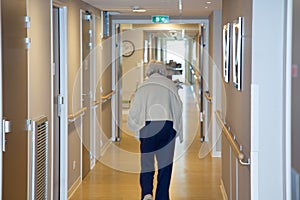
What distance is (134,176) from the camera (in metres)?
7.71

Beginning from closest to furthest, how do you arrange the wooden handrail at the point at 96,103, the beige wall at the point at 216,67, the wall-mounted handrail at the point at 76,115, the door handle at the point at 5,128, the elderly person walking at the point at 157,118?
the door handle at the point at 5,128
the elderly person walking at the point at 157,118
the wall-mounted handrail at the point at 76,115
the wooden handrail at the point at 96,103
the beige wall at the point at 216,67

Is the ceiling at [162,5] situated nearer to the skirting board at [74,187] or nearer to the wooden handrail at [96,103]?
the wooden handrail at [96,103]

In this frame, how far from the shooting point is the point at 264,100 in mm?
3787

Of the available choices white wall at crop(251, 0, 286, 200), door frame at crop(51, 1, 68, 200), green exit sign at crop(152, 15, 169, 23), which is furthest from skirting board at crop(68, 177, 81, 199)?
Result: green exit sign at crop(152, 15, 169, 23)

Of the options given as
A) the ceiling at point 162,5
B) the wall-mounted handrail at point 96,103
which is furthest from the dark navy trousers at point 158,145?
the wall-mounted handrail at point 96,103

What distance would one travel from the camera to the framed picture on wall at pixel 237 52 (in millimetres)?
4539

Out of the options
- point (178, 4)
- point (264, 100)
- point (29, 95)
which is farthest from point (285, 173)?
point (178, 4)

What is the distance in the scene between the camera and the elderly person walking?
5609 mm

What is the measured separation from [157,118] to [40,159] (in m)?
1.20

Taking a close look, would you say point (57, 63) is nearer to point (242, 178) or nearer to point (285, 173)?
point (242, 178)

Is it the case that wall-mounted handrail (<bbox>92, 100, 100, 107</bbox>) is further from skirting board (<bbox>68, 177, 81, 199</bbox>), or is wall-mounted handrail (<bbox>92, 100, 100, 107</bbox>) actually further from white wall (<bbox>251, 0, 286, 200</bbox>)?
white wall (<bbox>251, 0, 286, 200</bbox>)

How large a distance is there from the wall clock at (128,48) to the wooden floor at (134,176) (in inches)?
100

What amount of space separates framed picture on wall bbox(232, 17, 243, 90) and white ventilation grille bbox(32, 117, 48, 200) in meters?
1.69

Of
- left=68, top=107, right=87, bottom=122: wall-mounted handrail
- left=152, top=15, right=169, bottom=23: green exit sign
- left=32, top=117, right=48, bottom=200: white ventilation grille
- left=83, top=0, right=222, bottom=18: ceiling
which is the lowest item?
left=32, top=117, right=48, bottom=200: white ventilation grille
